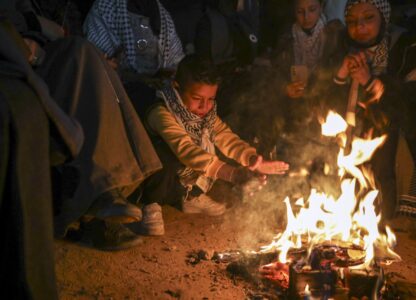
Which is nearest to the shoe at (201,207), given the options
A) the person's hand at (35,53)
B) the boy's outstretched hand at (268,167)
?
the boy's outstretched hand at (268,167)

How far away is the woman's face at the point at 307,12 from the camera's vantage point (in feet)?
17.7

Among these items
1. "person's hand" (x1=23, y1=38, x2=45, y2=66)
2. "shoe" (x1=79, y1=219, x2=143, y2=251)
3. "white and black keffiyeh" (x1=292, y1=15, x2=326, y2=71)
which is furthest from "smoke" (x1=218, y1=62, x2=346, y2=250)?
"person's hand" (x1=23, y1=38, x2=45, y2=66)

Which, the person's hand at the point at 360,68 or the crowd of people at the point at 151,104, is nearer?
the crowd of people at the point at 151,104

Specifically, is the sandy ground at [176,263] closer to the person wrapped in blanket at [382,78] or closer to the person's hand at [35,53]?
the person wrapped in blanket at [382,78]

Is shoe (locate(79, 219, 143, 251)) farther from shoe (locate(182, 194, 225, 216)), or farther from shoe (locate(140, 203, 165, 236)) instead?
shoe (locate(182, 194, 225, 216))

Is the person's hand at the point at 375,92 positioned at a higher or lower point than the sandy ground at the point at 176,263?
higher

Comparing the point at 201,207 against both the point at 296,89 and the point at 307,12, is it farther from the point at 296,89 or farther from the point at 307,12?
the point at 307,12

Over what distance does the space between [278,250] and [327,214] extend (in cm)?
52

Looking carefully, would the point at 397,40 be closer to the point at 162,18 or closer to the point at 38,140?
the point at 162,18

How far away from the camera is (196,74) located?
13.6 feet

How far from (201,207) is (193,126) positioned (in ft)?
2.35

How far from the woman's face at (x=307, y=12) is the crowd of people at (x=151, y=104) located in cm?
1

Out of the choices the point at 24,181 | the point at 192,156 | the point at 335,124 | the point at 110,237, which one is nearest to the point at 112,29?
the point at 192,156

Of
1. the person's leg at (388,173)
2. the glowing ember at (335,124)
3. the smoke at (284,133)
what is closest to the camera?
the person's leg at (388,173)
